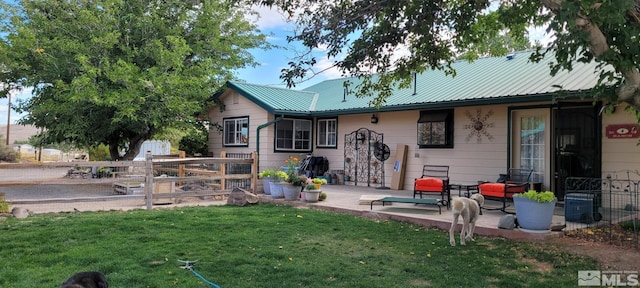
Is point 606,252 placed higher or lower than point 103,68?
lower

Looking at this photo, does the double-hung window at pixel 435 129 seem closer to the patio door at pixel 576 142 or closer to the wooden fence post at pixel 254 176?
the patio door at pixel 576 142

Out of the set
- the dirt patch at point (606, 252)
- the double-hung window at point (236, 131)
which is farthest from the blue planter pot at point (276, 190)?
the dirt patch at point (606, 252)

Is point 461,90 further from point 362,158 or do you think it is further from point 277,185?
point 277,185

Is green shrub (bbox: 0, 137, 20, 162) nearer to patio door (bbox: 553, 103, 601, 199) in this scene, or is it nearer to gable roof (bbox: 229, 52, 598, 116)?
gable roof (bbox: 229, 52, 598, 116)

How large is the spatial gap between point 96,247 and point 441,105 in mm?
7987

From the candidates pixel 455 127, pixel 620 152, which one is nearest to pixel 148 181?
pixel 455 127

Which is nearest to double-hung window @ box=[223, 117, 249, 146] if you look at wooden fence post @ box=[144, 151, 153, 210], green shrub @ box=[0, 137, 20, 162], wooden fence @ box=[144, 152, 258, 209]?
wooden fence @ box=[144, 152, 258, 209]

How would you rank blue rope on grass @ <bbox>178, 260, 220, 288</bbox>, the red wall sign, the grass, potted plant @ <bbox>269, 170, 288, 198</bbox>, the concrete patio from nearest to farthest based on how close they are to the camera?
blue rope on grass @ <bbox>178, 260, 220, 288</bbox> < the grass < the concrete patio < the red wall sign < potted plant @ <bbox>269, 170, 288, 198</bbox>

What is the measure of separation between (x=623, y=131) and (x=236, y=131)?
11.1 metres

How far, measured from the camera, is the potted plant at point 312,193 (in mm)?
9180

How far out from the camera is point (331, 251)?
5125 mm

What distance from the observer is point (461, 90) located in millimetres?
10688

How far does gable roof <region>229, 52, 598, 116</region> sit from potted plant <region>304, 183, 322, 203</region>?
97.6 inches

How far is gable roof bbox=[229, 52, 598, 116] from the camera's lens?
8797 mm
